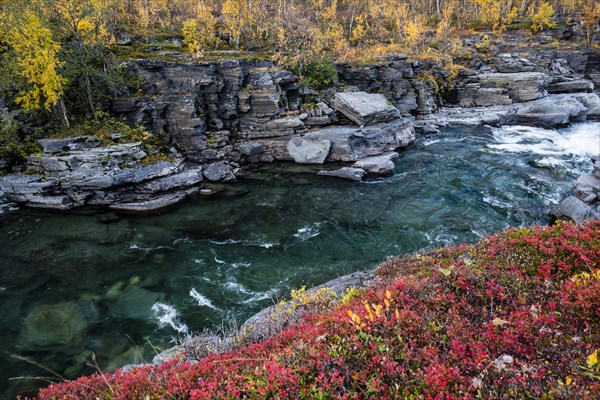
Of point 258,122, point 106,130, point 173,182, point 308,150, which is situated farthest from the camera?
point 258,122

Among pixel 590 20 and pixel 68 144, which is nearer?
pixel 68 144

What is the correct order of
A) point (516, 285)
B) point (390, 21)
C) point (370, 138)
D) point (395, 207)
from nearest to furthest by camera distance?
point (516, 285)
point (395, 207)
point (370, 138)
point (390, 21)

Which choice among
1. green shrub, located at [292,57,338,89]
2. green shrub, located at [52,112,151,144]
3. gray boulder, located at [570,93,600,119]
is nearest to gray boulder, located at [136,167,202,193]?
green shrub, located at [52,112,151,144]

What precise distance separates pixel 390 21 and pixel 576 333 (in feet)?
240

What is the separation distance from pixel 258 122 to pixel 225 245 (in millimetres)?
15897

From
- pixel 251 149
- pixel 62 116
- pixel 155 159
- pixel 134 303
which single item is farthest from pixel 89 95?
→ pixel 134 303

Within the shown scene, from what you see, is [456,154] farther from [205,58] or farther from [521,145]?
[205,58]

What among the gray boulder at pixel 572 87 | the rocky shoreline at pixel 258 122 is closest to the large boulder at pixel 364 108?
the rocky shoreline at pixel 258 122

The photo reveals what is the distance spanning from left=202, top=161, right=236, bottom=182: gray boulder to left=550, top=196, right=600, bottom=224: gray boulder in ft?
70.9

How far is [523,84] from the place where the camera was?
140 ft

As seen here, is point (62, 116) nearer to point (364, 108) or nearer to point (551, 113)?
point (364, 108)

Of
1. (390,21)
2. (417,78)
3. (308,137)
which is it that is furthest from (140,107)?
(390,21)

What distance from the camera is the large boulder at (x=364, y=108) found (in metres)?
31.7

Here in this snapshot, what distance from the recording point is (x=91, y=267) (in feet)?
57.2
